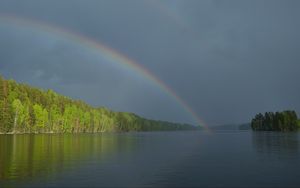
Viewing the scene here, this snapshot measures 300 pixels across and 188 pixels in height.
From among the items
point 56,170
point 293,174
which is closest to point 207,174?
point 293,174

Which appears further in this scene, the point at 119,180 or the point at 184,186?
the point at 119,180

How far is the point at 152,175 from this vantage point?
4434 centimetres

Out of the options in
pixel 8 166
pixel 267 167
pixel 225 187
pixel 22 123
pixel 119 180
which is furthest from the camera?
pixel 22 123

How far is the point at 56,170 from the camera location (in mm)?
45969

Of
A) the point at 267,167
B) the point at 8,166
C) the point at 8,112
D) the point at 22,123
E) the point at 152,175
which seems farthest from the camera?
the point at 22,123

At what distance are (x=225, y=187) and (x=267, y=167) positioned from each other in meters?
18.6

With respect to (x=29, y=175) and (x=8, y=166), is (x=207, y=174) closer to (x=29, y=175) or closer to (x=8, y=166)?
(x=29, y=175)

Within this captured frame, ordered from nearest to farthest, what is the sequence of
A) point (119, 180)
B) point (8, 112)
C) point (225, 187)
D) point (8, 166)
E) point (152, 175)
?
point (225, 187), point (119, 180), point (152, 175), point (8, 166), point (8, 112)

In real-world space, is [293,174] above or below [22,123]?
below

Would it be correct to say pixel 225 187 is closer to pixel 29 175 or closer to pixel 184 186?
pixel 184 186

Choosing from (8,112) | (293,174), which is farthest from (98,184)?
(8,112)

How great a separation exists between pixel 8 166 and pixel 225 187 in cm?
2937

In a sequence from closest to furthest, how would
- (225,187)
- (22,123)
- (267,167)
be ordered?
(225,187)
(267,167)
(22,123)

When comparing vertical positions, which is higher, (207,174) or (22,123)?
(22,123)
